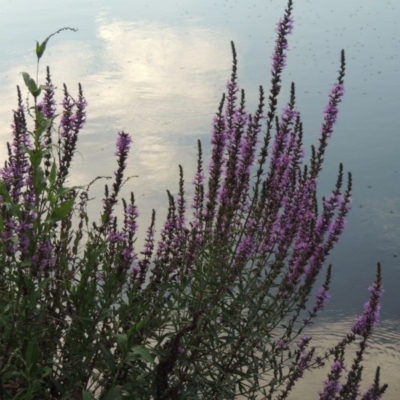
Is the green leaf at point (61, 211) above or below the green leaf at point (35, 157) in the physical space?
below

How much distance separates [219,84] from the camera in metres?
9.48

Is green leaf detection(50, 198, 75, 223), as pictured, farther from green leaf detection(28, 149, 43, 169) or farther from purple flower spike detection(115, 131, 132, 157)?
purple flower spike detection(115, 131, 132, 157)

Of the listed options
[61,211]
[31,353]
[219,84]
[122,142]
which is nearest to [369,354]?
[122,142]

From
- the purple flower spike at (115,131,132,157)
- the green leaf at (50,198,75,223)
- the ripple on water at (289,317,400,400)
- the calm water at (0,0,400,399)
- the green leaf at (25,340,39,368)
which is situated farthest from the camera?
the calm water at (0,0,400,399)

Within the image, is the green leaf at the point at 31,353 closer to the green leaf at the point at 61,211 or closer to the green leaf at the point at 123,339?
the green leaf at the point at 123,339

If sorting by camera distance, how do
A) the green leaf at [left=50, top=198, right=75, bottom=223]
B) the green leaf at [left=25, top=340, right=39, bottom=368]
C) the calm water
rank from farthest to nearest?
the calm water
the green leaf at [left=25, top=340, right=39, bottom=368]
the green leaf at [left=50, top=198, right=75, bottom=223]

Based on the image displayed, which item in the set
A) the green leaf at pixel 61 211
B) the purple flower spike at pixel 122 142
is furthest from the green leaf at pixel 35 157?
the purple flower spike at pixel 122 142

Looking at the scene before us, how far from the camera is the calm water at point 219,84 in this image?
6.17m

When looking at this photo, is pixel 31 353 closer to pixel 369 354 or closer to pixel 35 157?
pixel 35 157

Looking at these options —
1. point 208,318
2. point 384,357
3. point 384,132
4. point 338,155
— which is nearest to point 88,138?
point 338,155

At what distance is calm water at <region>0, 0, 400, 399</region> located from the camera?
617 centimetres

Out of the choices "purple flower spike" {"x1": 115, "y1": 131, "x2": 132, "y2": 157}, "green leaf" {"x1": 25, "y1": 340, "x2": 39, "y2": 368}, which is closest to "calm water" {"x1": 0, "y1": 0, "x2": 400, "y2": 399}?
"purple flower spike" {"x1": 115, "y1": 131, "x2": 132, "y2": 157}

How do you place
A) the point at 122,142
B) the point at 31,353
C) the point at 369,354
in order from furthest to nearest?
the point at 369,354 → the point at 122,142 → the point at 31,353

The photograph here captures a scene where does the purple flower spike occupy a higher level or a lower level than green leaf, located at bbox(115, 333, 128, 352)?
higher
